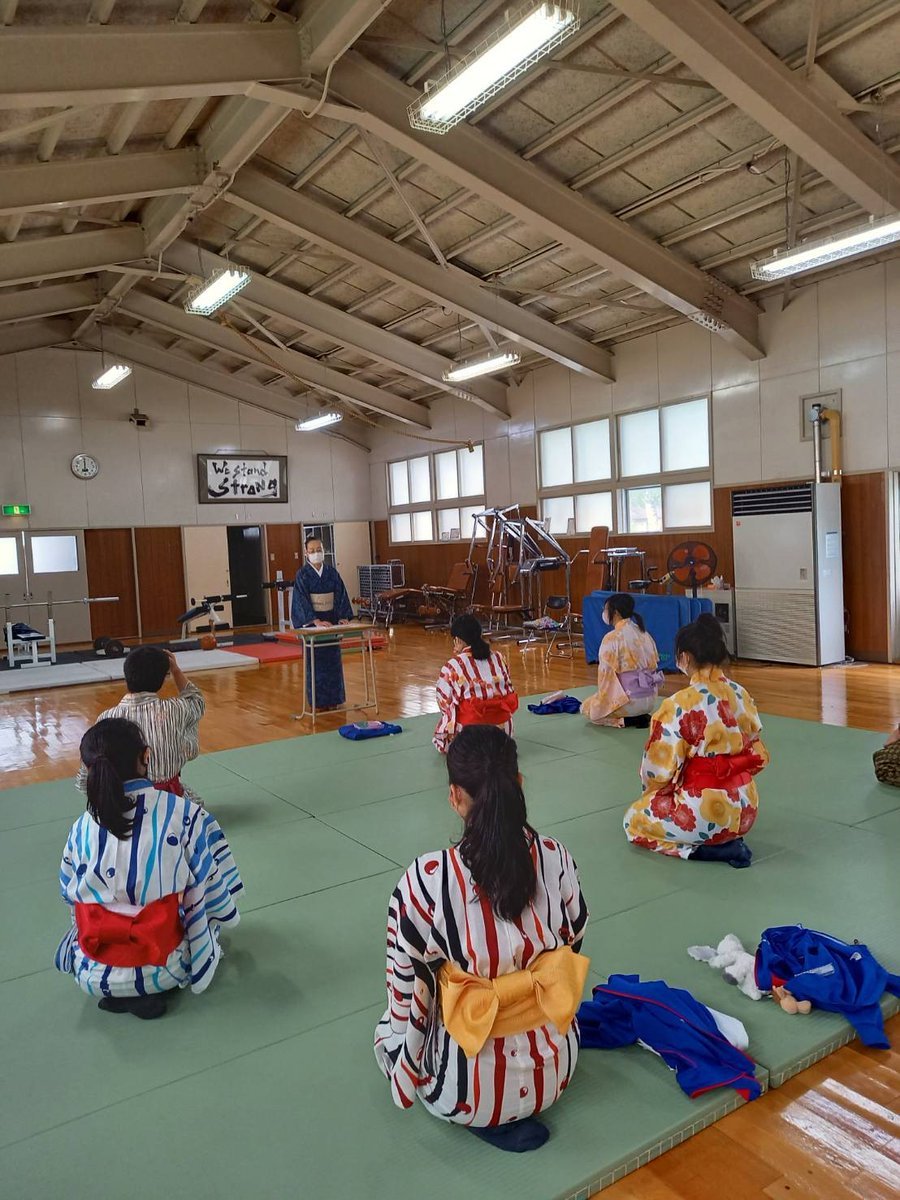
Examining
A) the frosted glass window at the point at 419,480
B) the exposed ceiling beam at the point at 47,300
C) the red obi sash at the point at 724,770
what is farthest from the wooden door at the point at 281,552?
the red obi sash at the point at 724,770

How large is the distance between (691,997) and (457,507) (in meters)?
11.8

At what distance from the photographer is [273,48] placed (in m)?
5.34

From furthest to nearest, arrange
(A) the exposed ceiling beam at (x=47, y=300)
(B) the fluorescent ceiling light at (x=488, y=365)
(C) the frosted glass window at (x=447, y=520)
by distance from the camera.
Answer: (C) the frosted glass window at (x=447, y=520), (A) the exposed ceiling beam at (x=47, y=300), (B) the fluorescent ceiling light at (x=488, y=365)

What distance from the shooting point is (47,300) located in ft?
33.7

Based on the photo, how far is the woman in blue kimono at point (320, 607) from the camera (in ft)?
22.0

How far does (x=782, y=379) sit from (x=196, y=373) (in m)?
9.62

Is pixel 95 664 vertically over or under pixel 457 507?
under

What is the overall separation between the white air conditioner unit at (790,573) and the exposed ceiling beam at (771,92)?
9.08ft

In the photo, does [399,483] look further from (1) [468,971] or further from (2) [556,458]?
(1) [468,971]

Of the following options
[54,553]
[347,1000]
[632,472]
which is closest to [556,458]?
[632,472]

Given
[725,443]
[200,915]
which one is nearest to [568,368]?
[725,443]

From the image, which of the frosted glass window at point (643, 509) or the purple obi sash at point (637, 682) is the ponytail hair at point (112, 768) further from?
the frosted glass window at point (643, 509)

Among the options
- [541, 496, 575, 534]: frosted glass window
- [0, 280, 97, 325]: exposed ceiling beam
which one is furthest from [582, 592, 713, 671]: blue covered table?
[0, 280, 97, 325]: exposed ceiling beam

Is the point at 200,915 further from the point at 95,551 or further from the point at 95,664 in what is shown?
the point at 95,551
